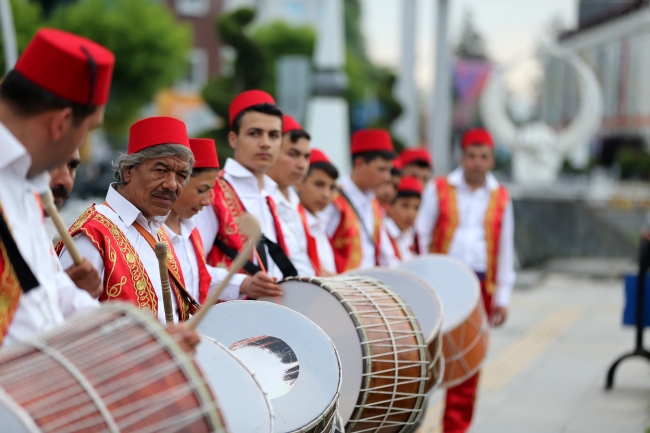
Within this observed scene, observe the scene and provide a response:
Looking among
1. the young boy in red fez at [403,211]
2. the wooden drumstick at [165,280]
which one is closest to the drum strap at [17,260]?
the wooden drumstick at [165,280]

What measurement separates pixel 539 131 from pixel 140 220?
24904 mm

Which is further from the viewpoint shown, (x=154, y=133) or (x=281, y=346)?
(x=154, y=133)

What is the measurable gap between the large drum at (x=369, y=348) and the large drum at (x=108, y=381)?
59.6 inches

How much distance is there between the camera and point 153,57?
1101 inches

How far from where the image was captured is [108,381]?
1812 mm

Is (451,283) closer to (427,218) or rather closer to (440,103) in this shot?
(427,218)

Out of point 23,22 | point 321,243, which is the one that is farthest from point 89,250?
point 23,22

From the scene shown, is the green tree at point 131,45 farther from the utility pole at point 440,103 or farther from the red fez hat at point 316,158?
the red fez hat at point 316,158

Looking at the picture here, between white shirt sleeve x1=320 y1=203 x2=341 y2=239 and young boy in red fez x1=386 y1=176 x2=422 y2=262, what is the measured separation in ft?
2.63

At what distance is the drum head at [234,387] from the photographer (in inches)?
96.4

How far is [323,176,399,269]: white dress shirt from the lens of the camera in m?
5.27

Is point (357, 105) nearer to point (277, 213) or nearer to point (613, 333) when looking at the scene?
point (613, 333)

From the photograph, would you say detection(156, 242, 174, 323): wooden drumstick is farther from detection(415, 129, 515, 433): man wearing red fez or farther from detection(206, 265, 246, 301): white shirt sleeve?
detection(415, 129, 515, 433): man wearing red fez

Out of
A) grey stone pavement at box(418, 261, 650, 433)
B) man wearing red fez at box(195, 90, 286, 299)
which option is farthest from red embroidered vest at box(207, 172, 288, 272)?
grey stone pavement at box(418, 261, 650, 433)
